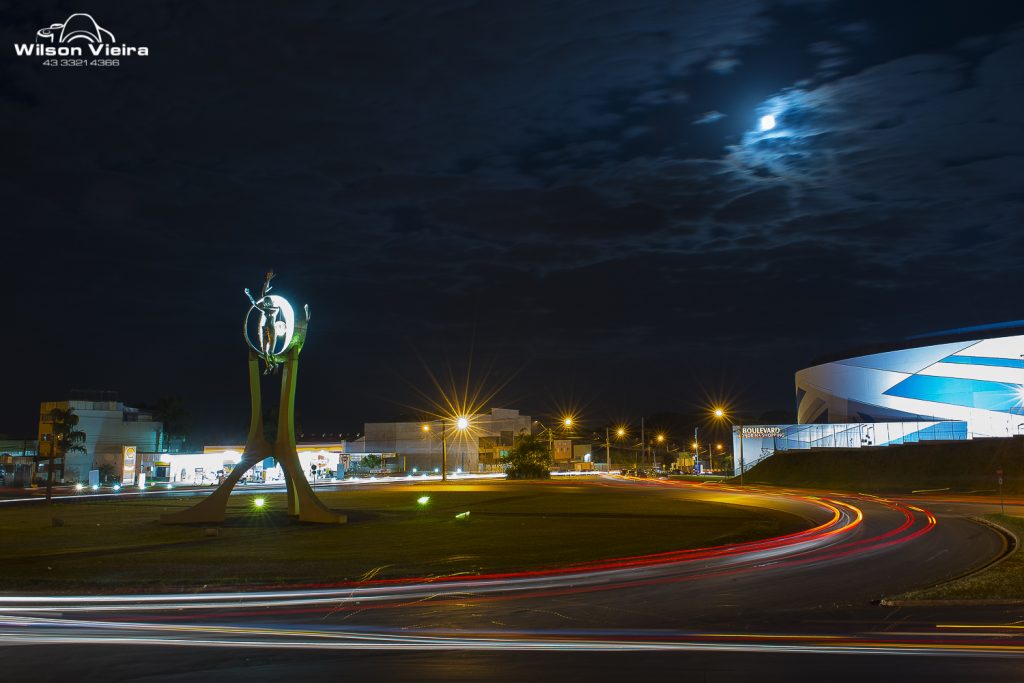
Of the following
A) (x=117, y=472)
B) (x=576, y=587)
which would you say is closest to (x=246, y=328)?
(x=576, y=587)

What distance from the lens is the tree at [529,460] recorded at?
8112cm

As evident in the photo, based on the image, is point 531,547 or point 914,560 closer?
point 914,560

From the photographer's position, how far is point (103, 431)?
9806 cm

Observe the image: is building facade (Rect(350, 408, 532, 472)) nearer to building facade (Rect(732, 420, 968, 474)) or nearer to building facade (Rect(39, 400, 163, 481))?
building facade (Rect(39, 400, 163, 481))

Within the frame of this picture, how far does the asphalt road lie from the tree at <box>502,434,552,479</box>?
6305 centimetres

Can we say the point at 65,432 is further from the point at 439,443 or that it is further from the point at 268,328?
the point at 268,328

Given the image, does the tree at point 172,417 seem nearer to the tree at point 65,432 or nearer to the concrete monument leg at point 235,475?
the tree at point 65,432

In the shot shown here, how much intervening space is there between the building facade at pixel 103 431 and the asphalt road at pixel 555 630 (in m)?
85.1

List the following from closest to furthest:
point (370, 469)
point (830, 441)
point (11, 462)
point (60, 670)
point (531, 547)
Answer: point (60, 670) → point (531, 547) → point (830, 441) → point (11, 462) → point (370, 469)

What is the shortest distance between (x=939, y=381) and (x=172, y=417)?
350 ft

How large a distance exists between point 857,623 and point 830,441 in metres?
77.9

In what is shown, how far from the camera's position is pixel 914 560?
19.3m

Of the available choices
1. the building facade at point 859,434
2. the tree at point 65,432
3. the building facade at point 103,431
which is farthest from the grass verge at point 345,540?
the building facade at point 103,431

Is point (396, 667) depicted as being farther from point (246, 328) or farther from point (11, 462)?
point (11, 462)
